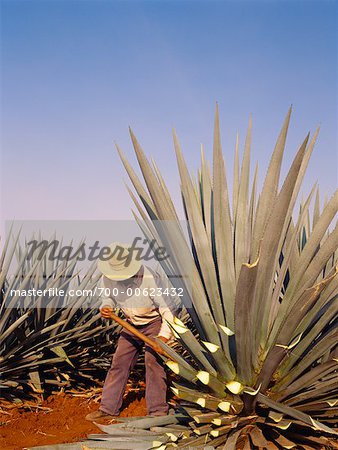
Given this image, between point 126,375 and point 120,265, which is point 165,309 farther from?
point 126,375

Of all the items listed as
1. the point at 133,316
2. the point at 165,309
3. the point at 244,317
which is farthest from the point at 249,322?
the point at 133,316

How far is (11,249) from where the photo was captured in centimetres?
413

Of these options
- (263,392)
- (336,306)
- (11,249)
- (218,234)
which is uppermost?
(11,249)

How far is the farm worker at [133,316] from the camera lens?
3568 mm

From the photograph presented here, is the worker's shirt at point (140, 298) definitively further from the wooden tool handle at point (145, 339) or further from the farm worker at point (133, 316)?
the wooden tool handle at point (145, 339)

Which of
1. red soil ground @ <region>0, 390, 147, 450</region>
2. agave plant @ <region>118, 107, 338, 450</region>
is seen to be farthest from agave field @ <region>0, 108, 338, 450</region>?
red soil ground @ <region>0, 390, 147, 450</region>

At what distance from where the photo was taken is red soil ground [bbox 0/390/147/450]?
3.05m

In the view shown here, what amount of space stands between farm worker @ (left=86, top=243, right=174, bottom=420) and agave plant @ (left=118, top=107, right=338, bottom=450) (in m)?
1.02

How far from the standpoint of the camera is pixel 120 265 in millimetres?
3732

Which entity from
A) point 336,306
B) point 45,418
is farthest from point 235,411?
point 45,418

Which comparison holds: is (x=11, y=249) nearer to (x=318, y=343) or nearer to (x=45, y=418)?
(x=45, y=418)

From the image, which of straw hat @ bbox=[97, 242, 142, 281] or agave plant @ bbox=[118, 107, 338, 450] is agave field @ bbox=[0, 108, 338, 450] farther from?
straw hat @ bbox=[97, 242, 142, 281]

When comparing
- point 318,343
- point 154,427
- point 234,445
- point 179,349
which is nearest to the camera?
point 234,445

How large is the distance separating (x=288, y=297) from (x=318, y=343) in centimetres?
24
